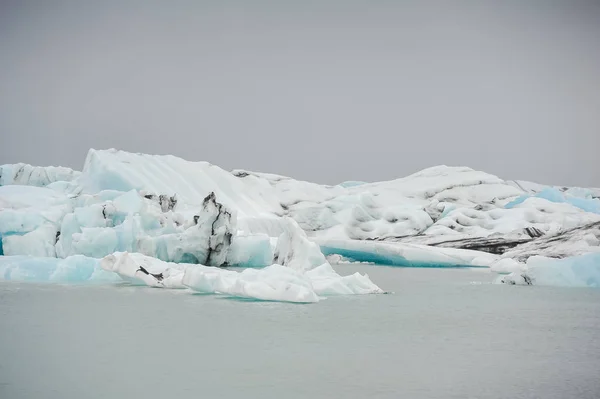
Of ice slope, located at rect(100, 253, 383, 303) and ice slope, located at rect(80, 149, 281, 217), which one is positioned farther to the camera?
ice slope, located at rect(80, 149, 281, 217)

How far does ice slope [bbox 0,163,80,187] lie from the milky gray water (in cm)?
1660

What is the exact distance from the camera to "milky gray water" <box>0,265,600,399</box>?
508 cm

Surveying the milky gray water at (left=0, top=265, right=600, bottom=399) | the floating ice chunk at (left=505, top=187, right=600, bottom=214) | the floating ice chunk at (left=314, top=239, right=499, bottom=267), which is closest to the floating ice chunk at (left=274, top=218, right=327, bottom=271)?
the milky gray water at (left=0, top=265, right=600, bottom=399)

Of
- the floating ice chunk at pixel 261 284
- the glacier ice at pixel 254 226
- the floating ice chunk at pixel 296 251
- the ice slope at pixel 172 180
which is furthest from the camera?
the ice slope at pixel 172 180

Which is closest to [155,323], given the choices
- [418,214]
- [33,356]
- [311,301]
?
[33,356]

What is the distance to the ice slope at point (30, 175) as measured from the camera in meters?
26.1

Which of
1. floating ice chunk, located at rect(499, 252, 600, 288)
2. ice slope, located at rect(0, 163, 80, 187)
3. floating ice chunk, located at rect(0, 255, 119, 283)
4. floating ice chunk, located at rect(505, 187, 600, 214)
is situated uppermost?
floating ice chunk, located at rect(505, 187, 600, 214)

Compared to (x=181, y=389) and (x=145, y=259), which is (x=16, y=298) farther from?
(x=181, y=389)

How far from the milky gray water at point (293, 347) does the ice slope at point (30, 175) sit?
653 inches

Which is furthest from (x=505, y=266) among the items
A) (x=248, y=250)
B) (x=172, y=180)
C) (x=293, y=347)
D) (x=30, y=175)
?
(x=30, y=175)

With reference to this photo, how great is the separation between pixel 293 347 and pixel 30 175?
22.6m

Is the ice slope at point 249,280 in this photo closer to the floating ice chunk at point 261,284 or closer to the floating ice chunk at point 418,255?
the floating ice chunk at point 261,284

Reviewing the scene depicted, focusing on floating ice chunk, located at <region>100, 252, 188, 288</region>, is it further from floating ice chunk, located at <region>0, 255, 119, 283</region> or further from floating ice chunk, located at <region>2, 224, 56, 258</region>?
floating ice chunk, located at <region>2, 224, 56, 258</region>

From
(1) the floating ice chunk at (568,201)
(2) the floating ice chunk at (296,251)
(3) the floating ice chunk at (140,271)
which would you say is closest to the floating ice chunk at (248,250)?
(2) the floating ice chunk at (296,251)
